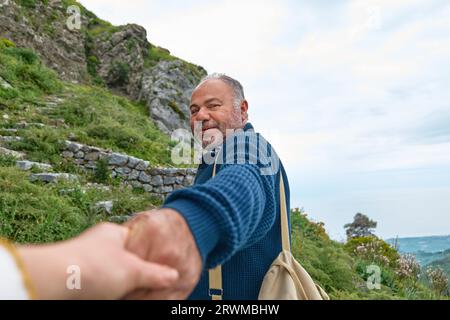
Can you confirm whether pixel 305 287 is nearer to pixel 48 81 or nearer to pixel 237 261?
pixel 237 261

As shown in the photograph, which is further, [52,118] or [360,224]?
[360,224]

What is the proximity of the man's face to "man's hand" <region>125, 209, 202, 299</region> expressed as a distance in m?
1.06

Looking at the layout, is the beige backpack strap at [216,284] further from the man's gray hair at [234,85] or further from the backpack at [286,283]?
the man's gray hair at [234,85]

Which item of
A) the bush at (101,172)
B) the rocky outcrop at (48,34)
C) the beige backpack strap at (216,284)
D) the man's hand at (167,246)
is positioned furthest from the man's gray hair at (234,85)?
the rocky outcrop at (48,34)

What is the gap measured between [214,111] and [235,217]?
100 cm

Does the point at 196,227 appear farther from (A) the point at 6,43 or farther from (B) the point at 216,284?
(A) the point at 6,43

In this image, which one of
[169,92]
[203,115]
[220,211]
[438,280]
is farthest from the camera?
[169,92]

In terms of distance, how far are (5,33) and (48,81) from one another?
5718 mm

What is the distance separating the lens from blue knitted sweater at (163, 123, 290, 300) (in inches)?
29.5

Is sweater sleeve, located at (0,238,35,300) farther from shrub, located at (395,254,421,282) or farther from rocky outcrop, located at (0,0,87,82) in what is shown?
rocky outcrop, located at (0,0,87,82)

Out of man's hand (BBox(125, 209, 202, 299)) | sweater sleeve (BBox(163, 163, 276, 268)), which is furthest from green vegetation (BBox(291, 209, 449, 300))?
man's hand (BBox(125, 209, 202, 299))

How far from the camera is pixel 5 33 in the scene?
16781 millimetres

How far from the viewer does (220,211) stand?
2.53 feet

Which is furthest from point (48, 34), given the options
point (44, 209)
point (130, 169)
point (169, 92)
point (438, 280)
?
point (438, 280)
